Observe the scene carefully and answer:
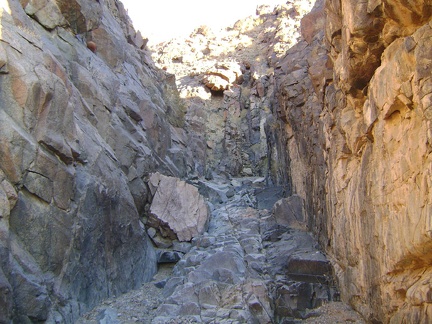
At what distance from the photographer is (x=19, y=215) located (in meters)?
9.77

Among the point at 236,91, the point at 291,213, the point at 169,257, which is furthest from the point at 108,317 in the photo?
the point at 236,91

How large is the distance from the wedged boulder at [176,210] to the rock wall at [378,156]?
5122 mm

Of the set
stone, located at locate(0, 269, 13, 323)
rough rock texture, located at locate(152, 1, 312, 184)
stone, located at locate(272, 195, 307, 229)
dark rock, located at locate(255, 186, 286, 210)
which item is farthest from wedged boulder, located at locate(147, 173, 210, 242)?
stone, located at locate(0, 269, 13, 323)

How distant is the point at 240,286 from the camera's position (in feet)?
42.0

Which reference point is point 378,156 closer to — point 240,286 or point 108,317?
point 240,286

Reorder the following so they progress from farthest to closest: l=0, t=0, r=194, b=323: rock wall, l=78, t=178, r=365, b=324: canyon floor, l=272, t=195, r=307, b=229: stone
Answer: l=272, t=195, r=307, b=229: stone
l=78, t=178, r=365, b=324: canyon floor
l=0, t=0, r=194, b=323: rock wall

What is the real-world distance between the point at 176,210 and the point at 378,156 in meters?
9.96

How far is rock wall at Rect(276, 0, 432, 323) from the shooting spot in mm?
6836

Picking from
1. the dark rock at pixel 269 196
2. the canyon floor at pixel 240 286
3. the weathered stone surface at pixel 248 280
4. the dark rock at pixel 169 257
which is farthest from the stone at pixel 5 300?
the dark rock at pixel 269 196

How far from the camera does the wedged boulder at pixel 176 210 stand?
16.8 meters

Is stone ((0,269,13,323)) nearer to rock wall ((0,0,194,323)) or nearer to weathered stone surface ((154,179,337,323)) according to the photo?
rock wall ((0,0,194,323))

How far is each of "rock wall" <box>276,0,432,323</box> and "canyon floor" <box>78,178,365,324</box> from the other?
824 mm

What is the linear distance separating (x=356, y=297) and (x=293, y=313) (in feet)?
6.70

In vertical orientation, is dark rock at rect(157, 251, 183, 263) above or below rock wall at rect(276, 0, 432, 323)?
below
